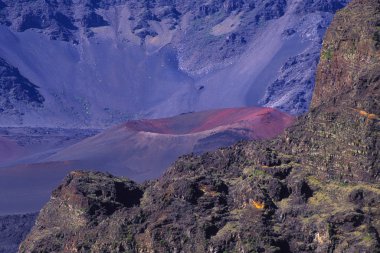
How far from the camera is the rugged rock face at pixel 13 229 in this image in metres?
88.4

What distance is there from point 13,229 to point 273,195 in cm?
5498

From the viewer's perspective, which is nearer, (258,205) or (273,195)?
(258,205)

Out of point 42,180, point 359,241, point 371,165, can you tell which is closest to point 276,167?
point 371,165

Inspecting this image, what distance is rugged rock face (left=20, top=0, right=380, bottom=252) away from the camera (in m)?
42.0

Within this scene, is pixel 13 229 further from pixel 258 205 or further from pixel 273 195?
pixel 258 205

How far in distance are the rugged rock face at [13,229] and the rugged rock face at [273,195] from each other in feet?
119

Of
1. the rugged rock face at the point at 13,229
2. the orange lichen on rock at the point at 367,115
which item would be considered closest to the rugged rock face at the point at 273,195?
the orange lichen on rock at the point at 367,115

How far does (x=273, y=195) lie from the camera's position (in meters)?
45.4

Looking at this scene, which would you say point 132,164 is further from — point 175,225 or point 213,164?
point 175,225

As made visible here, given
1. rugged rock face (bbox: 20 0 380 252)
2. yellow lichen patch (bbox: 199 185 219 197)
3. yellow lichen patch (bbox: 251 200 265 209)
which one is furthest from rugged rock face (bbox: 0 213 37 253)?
yellow lichen patch (bbox: 251 200 265 209)

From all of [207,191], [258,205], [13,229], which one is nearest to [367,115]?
[258,205]

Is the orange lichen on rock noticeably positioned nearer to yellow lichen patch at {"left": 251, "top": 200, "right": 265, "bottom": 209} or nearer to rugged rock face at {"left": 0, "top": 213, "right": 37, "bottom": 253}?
yellow lichen patch at {"left": 251, "top": 200, "right": 265, "bottom": 209}

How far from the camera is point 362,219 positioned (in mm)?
41469

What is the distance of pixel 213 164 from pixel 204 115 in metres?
122
